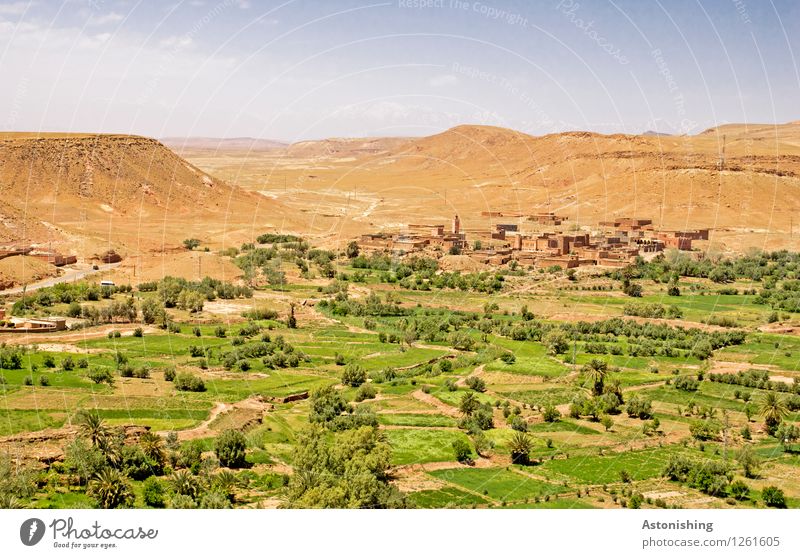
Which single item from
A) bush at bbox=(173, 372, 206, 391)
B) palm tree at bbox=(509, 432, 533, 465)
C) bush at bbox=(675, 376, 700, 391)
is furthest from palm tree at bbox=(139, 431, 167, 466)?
bush at bbox=(675, 376, 700, 391)

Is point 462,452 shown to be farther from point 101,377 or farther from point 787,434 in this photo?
point 101,377

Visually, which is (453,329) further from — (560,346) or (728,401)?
(728,401)

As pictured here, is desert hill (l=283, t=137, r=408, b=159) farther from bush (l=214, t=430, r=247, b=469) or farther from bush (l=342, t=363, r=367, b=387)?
bush (l=214, t=430, r=247, b=469)

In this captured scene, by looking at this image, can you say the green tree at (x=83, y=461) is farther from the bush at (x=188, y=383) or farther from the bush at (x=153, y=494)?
the bush at (x=188, y=383)

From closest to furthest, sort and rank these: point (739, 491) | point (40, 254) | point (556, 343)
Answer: point (739, 491) < point (556, 343) < point (40, 254)

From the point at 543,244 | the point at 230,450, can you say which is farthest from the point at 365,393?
the point at 543,244

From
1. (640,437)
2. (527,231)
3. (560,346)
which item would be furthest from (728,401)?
(527,231)
